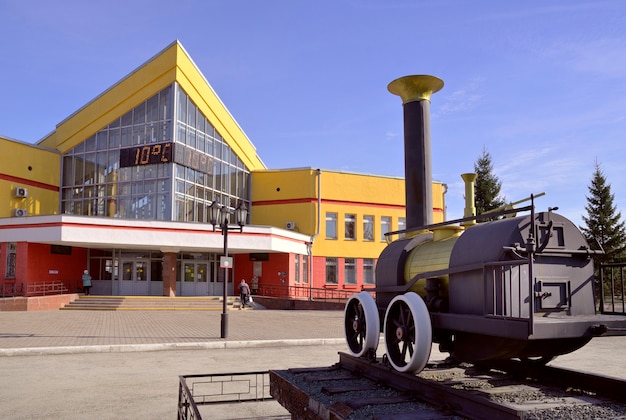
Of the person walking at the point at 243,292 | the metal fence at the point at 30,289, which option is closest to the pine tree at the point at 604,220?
the person walking at the point at 243,292

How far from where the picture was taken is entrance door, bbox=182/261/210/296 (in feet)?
107

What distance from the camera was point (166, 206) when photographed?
31453 millimetres

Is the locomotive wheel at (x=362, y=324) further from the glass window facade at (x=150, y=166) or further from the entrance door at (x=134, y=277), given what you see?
the entrance door at (x=134, y=277)

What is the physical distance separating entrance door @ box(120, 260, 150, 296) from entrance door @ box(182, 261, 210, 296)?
220cm

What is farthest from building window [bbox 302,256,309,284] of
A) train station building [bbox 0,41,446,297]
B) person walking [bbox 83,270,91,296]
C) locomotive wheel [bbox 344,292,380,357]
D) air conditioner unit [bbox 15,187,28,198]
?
locomotive wheel [bbox 344,292,380,357]

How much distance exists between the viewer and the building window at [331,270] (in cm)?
3719

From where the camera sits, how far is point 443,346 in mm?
5930

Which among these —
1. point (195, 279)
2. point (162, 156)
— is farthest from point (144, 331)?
point (162, 156)

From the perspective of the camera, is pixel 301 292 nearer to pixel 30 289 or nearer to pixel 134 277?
pixel 134 277

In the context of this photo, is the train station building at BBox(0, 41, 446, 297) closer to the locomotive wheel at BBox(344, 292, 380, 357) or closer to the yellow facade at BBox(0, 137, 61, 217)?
the yellow facade at BBox(0, 137, 61, 217)

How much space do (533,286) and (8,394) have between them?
26.3ft

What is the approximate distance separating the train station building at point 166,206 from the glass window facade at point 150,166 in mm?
77

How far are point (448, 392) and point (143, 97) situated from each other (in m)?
32.0

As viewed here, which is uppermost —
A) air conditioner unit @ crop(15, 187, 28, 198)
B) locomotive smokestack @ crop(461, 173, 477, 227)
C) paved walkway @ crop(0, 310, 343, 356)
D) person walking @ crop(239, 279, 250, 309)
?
air conditioner unit @ crop(15, 187, 28, 198)
